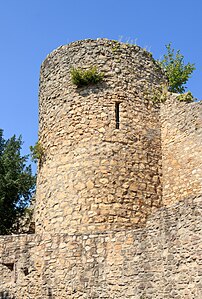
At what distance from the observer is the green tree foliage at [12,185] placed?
68.6 feet

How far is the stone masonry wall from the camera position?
10.8 metres

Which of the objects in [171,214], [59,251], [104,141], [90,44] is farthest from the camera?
[90,44]

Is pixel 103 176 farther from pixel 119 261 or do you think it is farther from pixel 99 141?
pixel 119 261

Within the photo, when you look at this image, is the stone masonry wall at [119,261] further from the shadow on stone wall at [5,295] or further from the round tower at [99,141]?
the round tower at [99,141]

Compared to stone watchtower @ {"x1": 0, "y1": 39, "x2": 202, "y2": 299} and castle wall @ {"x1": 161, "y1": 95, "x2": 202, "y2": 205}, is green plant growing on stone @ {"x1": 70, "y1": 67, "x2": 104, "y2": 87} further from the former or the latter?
castle wall @ {"x1": 161, "y1": 95, "x2": 202, "y2": 205}

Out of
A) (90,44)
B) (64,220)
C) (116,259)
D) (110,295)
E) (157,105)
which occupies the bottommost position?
(110,295)

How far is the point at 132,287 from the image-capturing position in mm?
11773

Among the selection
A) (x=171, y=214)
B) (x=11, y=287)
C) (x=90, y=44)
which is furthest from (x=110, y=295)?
(x=90, y=44)

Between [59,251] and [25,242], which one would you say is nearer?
[59,251]

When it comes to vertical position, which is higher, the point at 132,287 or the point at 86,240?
the point at 86,240

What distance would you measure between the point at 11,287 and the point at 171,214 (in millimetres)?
4849

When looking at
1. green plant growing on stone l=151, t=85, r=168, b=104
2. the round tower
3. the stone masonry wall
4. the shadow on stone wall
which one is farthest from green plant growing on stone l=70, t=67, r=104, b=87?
the shadow on stone wall

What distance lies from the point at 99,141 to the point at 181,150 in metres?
2.22

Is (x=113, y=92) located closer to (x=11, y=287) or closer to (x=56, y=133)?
(x=56, y=133)
